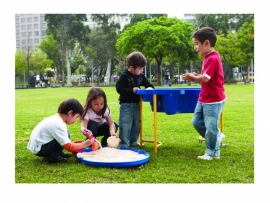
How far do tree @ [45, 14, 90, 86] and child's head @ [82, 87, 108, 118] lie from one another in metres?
31.9

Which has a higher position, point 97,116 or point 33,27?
point 33,27

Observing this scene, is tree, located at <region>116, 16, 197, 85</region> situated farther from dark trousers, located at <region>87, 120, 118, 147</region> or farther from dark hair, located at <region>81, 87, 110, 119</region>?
dark hair, located at <region>81, 87, 110, 119</region>

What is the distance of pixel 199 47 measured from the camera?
3746 millimetres

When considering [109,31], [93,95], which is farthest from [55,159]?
[109,31]

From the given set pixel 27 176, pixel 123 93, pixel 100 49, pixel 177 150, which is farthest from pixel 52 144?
pixel 100 49

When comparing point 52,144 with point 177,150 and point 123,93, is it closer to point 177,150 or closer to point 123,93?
point 123,93

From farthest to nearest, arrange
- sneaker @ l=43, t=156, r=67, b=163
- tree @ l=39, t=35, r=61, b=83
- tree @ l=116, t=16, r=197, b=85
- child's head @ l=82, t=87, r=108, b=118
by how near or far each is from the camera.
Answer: tree @ l=39, t=35, r=61, b=83
tree @ l=116, t=16, r=197, b=85
child's head @ l=82, t=87, r=108, b=118
sneaker @ l=43, t=156, r=67, b=163

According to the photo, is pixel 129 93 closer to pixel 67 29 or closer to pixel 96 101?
pixel 96 101

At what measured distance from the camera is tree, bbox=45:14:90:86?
34.9m

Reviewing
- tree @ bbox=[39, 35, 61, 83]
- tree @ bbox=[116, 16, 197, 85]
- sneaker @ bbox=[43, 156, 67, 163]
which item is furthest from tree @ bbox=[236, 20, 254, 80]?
sneaker @ bbox=[43, 156, 67, 163]

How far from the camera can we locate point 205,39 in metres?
3.71

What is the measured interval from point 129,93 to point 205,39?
1.14 meters

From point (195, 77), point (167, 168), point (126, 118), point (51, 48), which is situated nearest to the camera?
point (167, 168)

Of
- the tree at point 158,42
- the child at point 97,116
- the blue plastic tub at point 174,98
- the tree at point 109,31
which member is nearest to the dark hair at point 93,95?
the child at point 97,116
